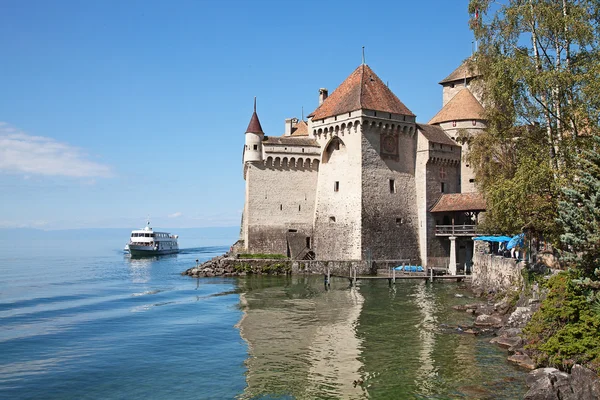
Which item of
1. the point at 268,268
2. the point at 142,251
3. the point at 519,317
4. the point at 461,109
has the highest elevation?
the point at 461,109

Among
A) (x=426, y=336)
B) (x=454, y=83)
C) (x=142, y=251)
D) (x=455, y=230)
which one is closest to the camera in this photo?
(x=426, y=336)

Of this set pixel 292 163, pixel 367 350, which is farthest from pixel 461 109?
pixel 367 350

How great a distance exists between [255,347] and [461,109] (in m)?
30.4

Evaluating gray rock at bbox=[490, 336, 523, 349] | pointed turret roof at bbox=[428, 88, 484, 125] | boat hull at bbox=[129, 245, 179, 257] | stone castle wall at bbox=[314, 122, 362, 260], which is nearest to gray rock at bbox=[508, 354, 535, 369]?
gray rock at bbox=[490, 336, 523, 349]

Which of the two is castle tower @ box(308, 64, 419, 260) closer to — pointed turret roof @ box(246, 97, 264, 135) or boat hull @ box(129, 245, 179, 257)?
pointed turret roof @ box(246, 97, 264, 135)

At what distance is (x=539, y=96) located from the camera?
2144 centimetres

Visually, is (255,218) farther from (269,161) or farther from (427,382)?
(427,382)

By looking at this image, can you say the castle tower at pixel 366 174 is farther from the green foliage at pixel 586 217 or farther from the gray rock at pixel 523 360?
the green foliage at pixel 586 217

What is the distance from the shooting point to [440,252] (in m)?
40.8

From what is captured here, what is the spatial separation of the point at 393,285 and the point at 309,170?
13.1m

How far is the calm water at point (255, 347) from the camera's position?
15273mm

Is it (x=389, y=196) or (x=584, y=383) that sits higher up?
(x=389, y=196)

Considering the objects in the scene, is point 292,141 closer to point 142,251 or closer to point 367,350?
point 367,350

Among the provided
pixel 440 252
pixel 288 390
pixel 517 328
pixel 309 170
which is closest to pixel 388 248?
pixel 440 252
